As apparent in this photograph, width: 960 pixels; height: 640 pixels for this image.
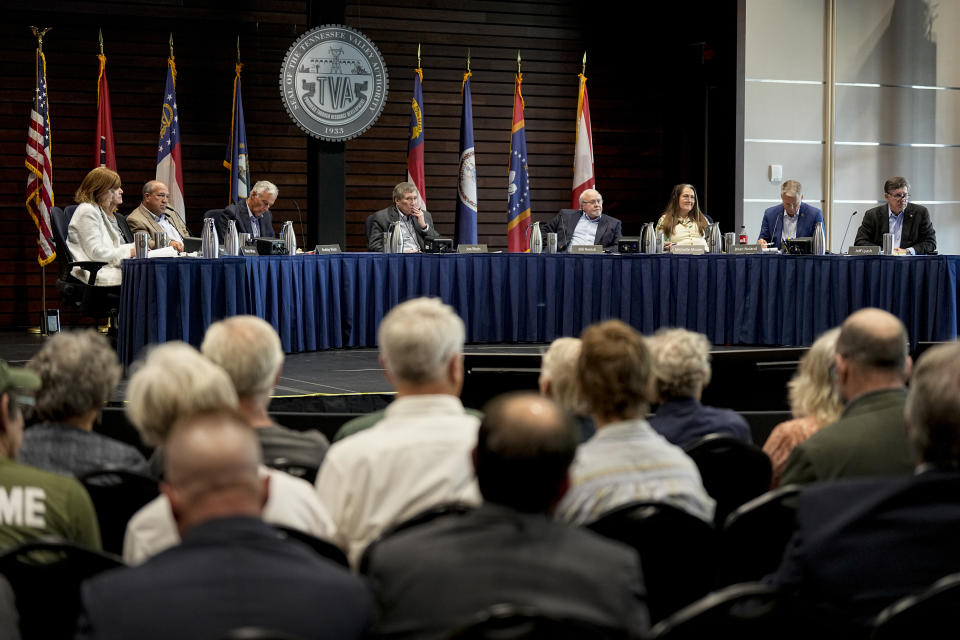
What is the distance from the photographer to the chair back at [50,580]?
170 centimetres

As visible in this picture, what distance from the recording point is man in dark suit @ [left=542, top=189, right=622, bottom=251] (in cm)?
838

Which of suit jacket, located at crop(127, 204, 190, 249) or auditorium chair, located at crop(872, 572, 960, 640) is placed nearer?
auditorium chair, located at crop(872, 572, 960, 640)

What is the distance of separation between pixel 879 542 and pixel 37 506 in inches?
55.6

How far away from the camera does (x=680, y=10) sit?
419 inches

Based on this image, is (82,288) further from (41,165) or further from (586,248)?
(586,248)

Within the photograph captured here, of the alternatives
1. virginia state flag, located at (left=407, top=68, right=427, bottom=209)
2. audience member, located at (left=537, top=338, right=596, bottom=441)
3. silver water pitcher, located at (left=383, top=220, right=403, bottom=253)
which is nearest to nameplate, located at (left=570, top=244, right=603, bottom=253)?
silver water pitcher, located at (left=383, top=220, right=403, bottom=253)

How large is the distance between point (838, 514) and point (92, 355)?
1582mm

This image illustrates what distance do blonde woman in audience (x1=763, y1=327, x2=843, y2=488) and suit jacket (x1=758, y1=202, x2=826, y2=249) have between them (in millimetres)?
5486

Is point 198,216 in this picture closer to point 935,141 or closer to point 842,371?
point 935,141

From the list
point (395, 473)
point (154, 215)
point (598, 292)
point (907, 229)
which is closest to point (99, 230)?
point (154, 215)

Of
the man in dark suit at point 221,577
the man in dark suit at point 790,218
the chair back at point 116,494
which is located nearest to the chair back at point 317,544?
the man in dark suit at point 221,577

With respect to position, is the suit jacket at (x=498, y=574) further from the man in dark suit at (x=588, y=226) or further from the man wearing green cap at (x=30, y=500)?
the man in dark suit at (x=588, y=226)

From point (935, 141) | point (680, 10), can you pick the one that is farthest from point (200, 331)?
point (935, 141)

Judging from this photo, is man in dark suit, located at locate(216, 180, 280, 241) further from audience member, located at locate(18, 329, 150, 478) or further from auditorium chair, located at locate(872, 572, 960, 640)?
auditorium chair, located at locate(872, 572, 960, 640)
